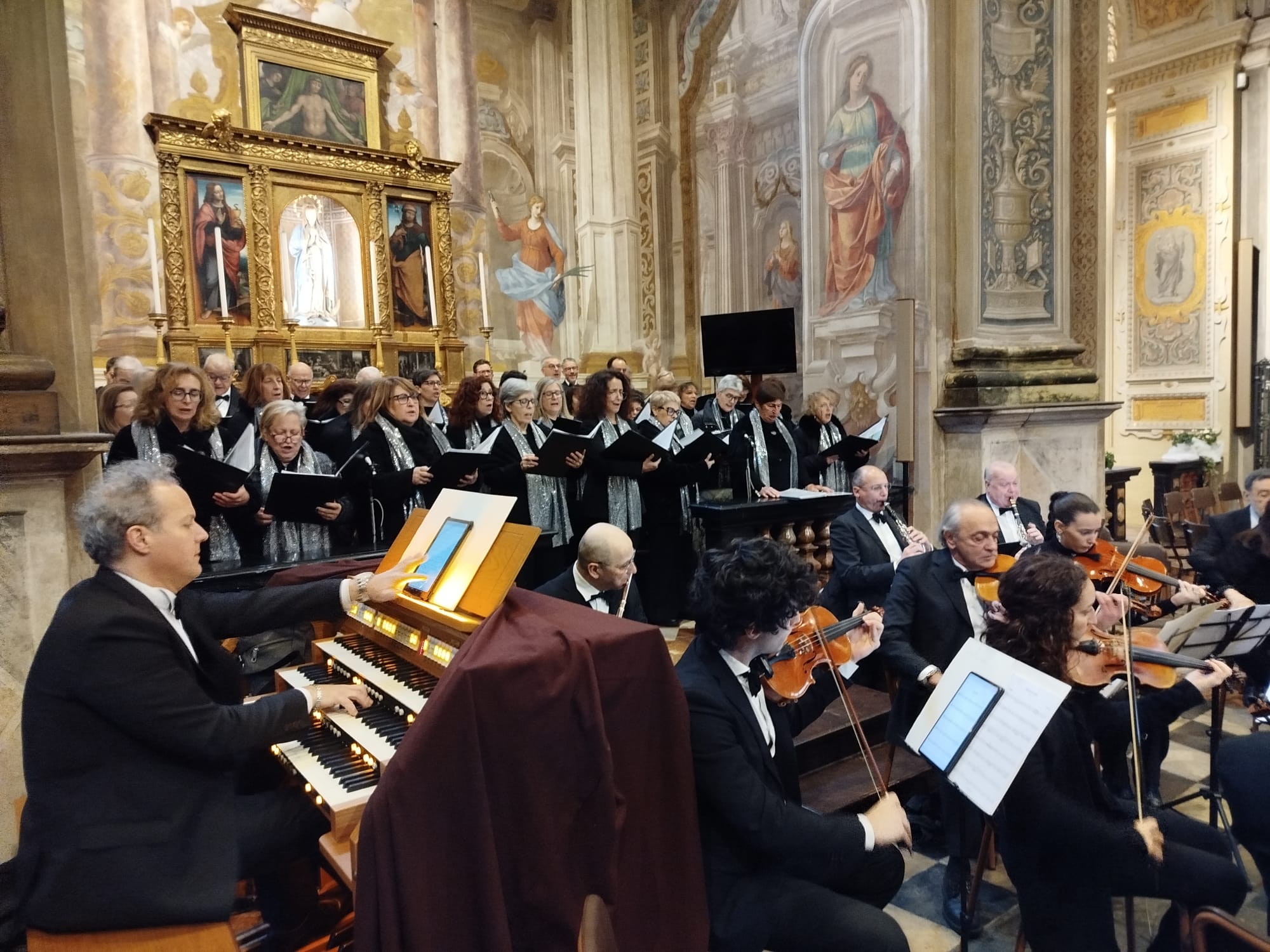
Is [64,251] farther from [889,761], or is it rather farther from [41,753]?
[889,761]

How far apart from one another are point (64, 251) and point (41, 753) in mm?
2223

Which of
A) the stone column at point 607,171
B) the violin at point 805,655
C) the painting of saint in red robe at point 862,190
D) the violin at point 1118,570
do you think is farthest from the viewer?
the stone column at point 607,171

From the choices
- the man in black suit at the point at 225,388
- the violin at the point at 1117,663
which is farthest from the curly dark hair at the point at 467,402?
the violin at the point at 1117,663

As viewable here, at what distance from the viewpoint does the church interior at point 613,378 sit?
210 centimetres

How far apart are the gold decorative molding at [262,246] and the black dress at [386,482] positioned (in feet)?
18.6

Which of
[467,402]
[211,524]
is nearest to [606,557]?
[211,524]

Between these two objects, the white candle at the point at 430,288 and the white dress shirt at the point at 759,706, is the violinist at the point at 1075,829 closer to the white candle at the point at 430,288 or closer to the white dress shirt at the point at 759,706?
the white dress shirt at the point at 759,706

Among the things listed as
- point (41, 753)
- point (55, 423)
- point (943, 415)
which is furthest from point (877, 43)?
point (41, 753)

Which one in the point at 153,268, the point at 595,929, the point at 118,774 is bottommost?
the point at 595,929

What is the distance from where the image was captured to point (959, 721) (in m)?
2.28

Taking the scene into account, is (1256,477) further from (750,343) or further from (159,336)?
(159,336)

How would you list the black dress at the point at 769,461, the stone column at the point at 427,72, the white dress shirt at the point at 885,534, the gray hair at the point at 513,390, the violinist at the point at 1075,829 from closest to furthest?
1. the violinist at the point at 1075,829
2. the white dress shirt at the point at 885,534
3. the gray hair at the point at 513,390
4. the black dress at the point at 769,461
5. the stone column at the point at 427,72

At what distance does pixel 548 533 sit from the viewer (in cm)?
532

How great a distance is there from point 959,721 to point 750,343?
6.42m
